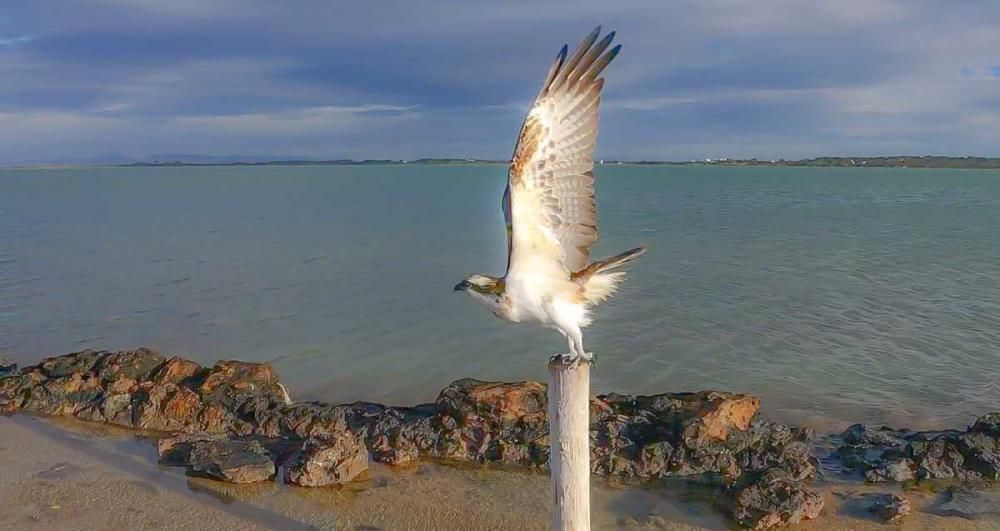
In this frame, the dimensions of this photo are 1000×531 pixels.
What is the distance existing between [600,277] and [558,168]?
92 centimetres

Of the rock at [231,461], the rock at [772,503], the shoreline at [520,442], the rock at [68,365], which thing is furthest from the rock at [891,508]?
the rock at [68,365]

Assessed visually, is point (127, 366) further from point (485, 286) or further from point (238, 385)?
point (485, 286)

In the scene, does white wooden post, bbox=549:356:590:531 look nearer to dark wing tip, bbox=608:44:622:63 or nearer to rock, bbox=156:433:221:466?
dark wing tip, bbox=608:44:622:63

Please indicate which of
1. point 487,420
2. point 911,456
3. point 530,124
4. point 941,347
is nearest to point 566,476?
point 530,124

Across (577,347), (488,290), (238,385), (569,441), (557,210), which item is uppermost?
(557,210)

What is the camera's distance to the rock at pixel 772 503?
7418 mm

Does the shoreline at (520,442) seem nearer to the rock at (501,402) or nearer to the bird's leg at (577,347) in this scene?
the rock at (501,402)

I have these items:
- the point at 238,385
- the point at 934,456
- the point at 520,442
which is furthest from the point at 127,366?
the point at 934,456

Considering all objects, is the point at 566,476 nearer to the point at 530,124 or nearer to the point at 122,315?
the point at 530,124

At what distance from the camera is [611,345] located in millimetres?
14320

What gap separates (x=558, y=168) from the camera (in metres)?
5.68

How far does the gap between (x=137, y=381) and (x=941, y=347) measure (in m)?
13.5

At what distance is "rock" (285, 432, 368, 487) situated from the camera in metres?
8.21

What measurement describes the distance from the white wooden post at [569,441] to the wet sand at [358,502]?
191 cm
